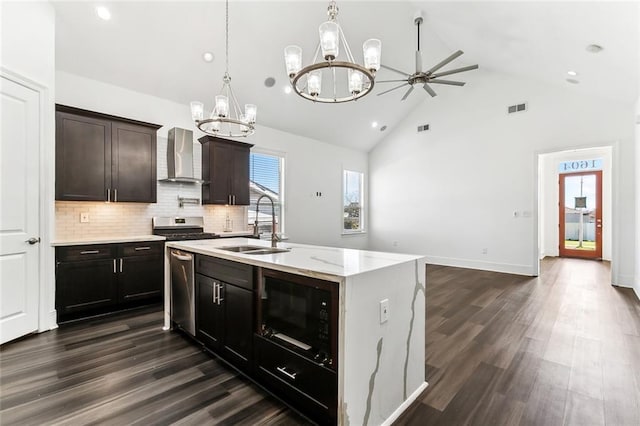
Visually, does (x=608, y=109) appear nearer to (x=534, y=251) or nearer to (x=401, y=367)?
(x=534, y=251)

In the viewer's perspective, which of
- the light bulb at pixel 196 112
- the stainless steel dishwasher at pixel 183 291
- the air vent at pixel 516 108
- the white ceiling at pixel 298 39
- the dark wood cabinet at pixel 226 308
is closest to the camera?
the dark wood cabinet at pixel 226 308

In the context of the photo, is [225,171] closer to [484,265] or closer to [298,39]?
[298,39]

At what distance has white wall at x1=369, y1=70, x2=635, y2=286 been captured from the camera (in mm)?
5008

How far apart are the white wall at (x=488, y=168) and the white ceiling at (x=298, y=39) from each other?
0.58 meters

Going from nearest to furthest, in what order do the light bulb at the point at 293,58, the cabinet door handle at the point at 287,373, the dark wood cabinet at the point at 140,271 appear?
the cabinet door handle at the point at 287,373, the light bulb at the point at 293,58, the dark wood cabinet at the point at 140,271

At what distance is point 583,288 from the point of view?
16.0ft

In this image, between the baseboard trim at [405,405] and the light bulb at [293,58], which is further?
the light bulb at [293,58]

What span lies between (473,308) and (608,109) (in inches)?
173

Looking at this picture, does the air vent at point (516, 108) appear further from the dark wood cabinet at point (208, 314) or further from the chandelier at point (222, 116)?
the dark wood cabinet at point (208, 314)

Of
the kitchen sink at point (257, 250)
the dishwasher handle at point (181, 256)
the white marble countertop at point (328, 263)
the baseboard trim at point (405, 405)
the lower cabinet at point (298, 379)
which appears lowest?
the baseboard trim at point (405, 405)

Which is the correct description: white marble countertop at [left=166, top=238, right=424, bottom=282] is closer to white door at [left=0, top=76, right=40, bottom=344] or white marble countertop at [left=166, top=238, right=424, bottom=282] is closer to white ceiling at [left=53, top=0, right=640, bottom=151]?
white door at [left=0, top=76, right=40, bottom=344]

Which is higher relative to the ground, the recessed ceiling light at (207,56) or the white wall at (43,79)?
the recessed ceiling light at (207,56)

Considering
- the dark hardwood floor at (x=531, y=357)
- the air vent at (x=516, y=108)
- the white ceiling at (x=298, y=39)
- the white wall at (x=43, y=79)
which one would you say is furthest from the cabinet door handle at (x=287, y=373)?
the air vent at (x=516, y=108)

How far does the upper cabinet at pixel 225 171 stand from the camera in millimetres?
4977
